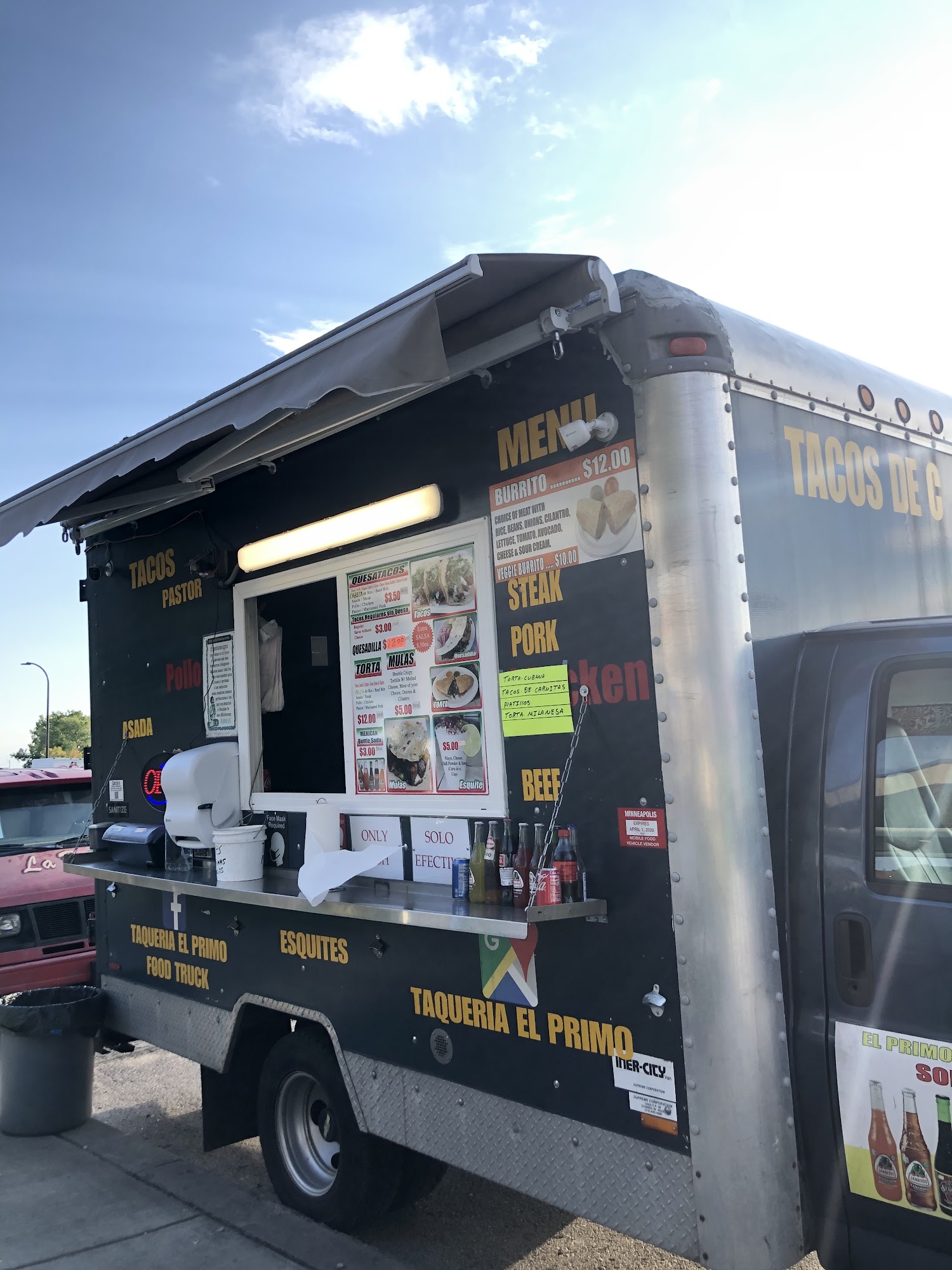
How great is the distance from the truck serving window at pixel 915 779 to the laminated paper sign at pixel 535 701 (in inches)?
35.5

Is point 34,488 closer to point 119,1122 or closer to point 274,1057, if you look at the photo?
point 274,1057

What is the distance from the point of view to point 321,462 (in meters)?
4.22

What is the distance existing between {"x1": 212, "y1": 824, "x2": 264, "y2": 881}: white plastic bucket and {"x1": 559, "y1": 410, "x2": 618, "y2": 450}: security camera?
2.25 m

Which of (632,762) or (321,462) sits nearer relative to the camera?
(632,762)

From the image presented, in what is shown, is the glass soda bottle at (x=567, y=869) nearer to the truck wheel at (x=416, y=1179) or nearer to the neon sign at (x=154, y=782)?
the truck wheel at (x=416, y=1179)

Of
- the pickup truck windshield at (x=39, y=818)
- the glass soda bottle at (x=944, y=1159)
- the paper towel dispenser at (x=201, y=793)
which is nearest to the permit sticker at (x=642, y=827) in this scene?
the glass soda bottle at (x=944, y=1159)

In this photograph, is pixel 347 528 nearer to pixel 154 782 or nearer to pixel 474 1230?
pixel 154 782

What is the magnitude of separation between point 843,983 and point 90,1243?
314 centimetres

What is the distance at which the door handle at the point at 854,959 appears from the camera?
2.45m

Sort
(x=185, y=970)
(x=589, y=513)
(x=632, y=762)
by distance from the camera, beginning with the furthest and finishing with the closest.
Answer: (x=185, y=970)
(x=589, y=513)
(x=632, y=762)

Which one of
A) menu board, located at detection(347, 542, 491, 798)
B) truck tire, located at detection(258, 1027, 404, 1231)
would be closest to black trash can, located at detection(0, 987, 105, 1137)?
truck tire, located at detection(258, 1027, 404, 1231)

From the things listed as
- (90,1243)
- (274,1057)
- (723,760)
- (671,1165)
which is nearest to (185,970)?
(274,1057)

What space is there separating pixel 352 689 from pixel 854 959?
2.28 metres

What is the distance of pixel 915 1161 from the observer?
2314 millimetres
